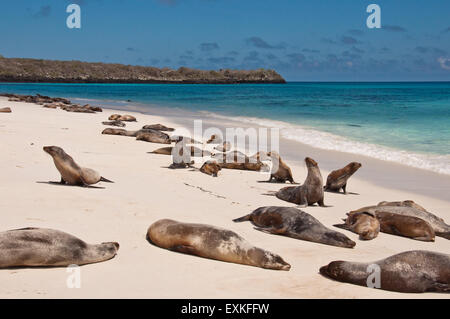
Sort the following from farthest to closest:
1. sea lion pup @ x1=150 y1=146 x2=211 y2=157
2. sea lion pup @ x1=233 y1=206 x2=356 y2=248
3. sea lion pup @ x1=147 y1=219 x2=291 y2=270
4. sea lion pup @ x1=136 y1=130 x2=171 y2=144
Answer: sea lion pup @ x1=136 y1=130 x2=171 y2=144 < sea lion pup @ x1=150 y1=146 x2=211 y2=157 < sea lion pup @ x1=233 y1=206 x2=356 y2=248 < sea lion pup @ x1=147 y1=219 x2=291 y2=270

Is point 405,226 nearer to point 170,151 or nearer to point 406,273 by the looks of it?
point 406,273

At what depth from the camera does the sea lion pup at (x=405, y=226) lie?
6105mm

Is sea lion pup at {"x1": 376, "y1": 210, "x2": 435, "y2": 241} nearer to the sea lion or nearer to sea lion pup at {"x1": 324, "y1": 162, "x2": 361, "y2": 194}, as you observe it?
the sea lion

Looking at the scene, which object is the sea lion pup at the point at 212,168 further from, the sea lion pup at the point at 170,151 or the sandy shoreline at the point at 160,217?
the sea lion pup at the point at 170,151

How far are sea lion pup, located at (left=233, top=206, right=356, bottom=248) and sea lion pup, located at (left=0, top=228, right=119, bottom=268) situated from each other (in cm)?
227

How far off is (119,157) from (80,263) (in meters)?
6.47

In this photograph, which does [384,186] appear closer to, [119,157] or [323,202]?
[323,202]

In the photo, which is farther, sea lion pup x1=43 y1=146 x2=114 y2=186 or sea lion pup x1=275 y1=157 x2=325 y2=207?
sea lion pup x1=275 y1=157 x2=325 y2=207

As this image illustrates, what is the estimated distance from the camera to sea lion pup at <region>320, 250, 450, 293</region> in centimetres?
423

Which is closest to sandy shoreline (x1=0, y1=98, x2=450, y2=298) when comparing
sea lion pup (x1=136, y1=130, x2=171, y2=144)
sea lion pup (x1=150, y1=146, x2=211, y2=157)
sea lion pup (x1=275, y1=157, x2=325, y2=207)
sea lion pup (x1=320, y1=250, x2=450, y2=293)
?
sea lion pup (x1=320, y1=250, x2=450, y2=293)

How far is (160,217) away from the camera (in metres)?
6.11

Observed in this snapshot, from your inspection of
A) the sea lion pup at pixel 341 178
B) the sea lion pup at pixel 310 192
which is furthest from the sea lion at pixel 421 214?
the sea lion pup at pixel 341 178

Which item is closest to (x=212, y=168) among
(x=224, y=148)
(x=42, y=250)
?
(x=224, y=148)

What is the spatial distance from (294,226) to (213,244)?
1.36 metres
